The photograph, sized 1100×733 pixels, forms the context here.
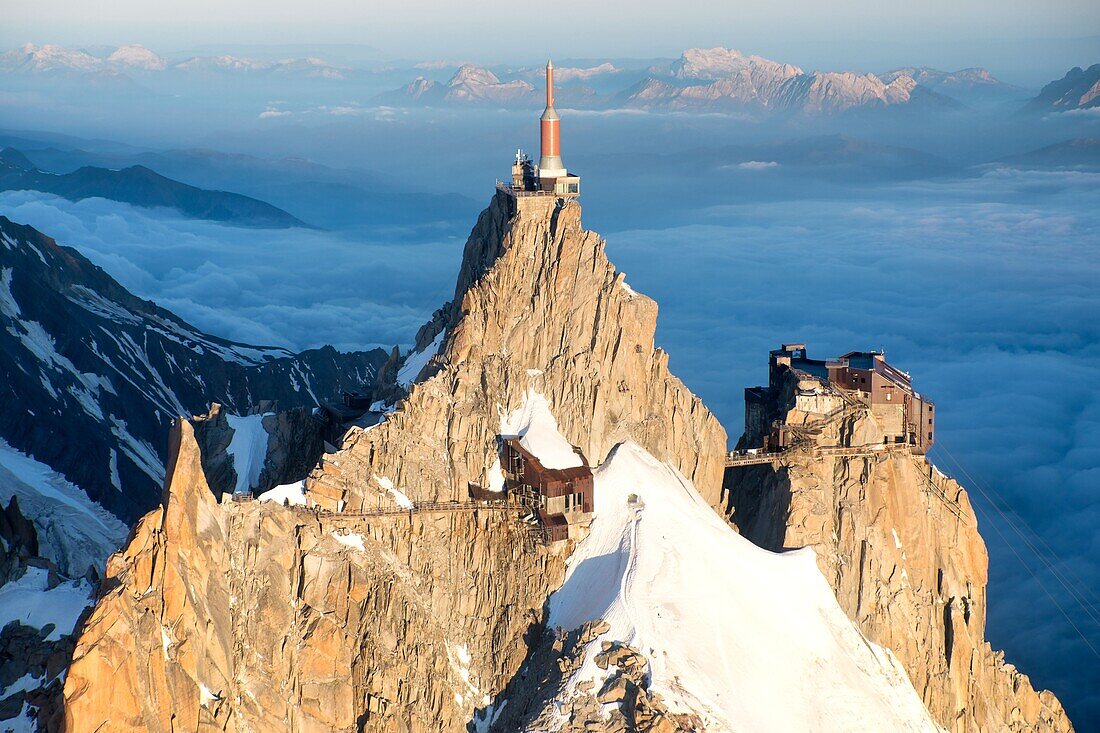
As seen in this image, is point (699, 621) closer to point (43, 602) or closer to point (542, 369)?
point (542, 369)

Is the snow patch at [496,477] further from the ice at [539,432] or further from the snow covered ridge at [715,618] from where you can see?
the snow covered ridge at [715,618]

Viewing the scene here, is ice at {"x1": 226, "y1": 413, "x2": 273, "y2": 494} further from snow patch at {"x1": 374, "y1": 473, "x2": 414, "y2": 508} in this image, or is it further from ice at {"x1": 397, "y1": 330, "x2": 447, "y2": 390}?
snow patch at {"x1": 374, "y1": 473, "x2": 414, "y2": 508}

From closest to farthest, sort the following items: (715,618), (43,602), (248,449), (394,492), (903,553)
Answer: (394,492)
(715,618)
(43,602)
(248,449)
(903,553)

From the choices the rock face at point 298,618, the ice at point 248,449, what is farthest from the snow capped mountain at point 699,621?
the ice at point 248,449

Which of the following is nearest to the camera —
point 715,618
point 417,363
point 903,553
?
point 715,618

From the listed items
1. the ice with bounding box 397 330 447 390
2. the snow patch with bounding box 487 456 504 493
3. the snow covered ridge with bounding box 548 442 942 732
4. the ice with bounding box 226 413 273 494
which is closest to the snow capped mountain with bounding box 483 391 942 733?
the snow covered ridge with bounding box 548 442 942 732

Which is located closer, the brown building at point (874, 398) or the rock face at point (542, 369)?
the rock face at point (542, 369)

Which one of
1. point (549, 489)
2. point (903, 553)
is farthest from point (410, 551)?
point (903, 553)
